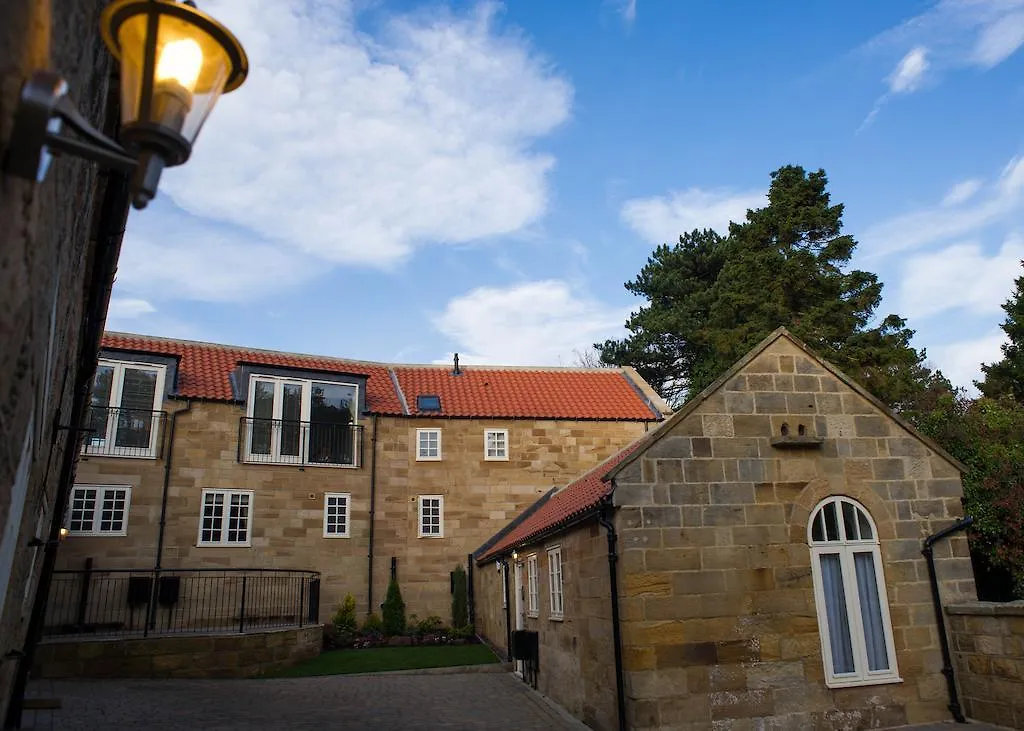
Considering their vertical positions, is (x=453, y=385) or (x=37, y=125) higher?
(x=453, y=385)

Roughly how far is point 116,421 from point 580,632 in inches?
629

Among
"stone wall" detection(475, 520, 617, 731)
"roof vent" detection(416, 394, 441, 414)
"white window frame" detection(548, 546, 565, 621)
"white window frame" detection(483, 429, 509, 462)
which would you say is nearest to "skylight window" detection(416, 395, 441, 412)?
"roof vent" detection(416, 394, 441, 414)

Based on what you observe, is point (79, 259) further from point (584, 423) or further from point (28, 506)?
point (584, 423)

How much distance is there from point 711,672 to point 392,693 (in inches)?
267

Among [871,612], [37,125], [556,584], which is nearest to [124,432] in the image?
[556,584]

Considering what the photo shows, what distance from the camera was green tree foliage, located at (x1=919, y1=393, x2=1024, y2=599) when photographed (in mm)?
14820

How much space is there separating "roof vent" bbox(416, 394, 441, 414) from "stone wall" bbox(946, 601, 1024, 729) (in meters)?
17.5

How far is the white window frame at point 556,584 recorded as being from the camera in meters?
12.3

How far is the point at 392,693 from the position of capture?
1379 cm

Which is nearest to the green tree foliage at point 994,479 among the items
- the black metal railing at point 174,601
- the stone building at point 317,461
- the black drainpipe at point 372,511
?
the stone building at point 317,461

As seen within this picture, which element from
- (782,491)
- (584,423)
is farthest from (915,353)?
(782,491)

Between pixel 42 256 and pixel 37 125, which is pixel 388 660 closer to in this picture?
pixel 42 256

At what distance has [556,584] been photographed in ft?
41.7

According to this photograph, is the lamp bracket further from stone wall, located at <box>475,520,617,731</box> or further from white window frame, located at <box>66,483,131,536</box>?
white window frame, located at <box>66,483,131,536</box>
